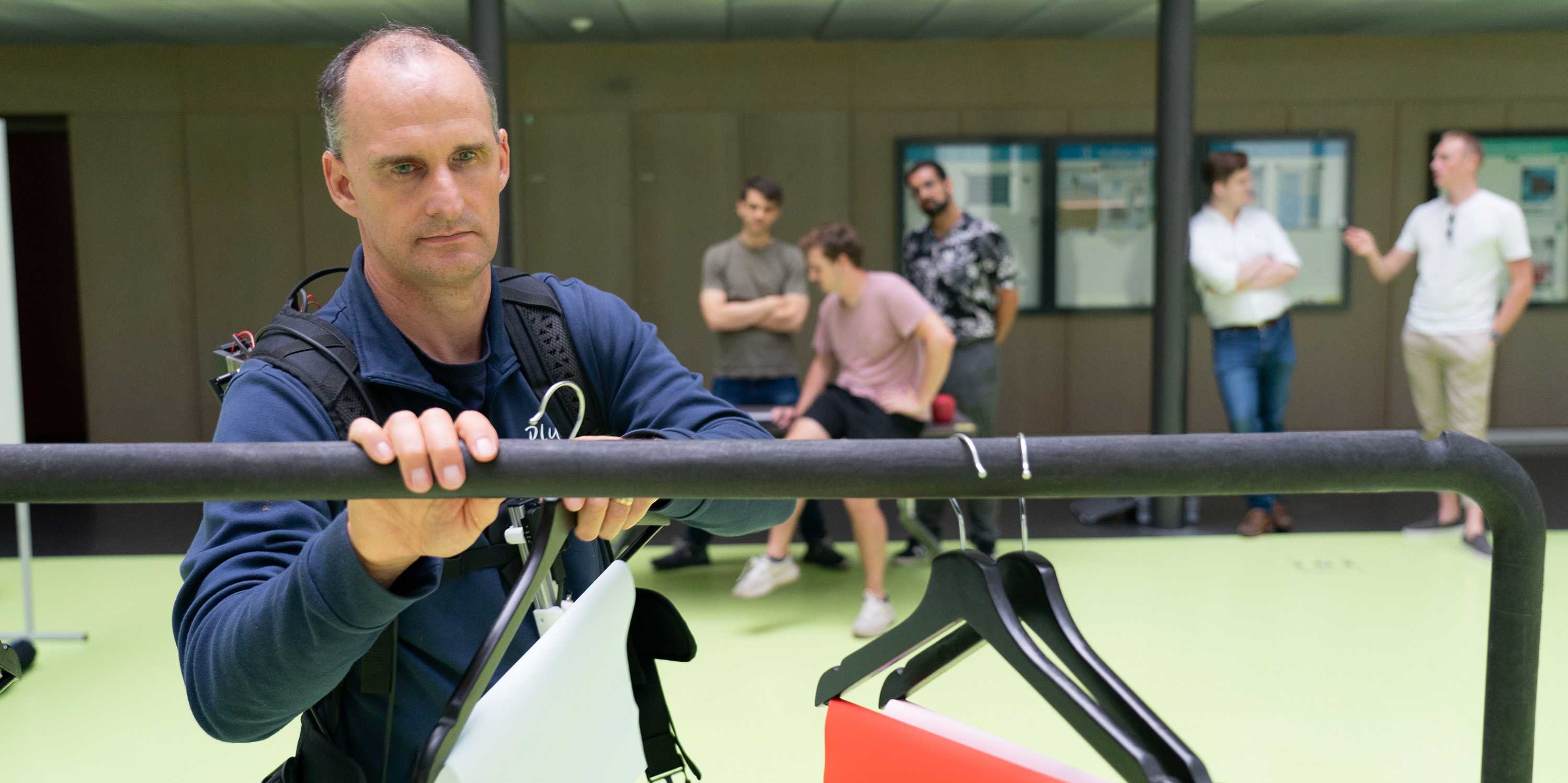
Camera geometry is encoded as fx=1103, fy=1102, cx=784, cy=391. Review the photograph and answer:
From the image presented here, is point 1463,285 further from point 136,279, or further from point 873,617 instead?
point 136,279

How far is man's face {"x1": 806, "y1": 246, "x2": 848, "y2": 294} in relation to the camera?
4.25 m

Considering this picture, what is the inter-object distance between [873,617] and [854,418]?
77 cm

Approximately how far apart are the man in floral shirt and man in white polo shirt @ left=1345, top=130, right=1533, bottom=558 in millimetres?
1694

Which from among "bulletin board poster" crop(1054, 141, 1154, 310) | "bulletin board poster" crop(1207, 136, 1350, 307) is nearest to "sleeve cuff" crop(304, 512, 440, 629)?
"bulletin board poster" crop(1054, 141, 1154, 310)

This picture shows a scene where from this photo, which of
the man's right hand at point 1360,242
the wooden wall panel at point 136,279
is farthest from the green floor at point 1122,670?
the wooden wall panel at point 136,279

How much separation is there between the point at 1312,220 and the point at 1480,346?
2.88m

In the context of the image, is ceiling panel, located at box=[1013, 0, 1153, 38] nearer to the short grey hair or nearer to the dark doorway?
the short grey hair

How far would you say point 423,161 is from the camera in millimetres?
1002

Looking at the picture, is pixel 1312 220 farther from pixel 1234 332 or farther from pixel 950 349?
pixel 950 349

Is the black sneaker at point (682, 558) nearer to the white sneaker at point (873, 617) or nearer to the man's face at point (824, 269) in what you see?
the white sneaker at point (873, 617)

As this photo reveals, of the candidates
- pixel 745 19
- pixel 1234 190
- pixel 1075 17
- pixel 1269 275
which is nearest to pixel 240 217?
pixel 745 19

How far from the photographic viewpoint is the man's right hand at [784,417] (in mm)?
4383

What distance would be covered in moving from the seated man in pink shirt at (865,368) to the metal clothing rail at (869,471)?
11.1ft

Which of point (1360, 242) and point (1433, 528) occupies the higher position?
point (1360, 242)
